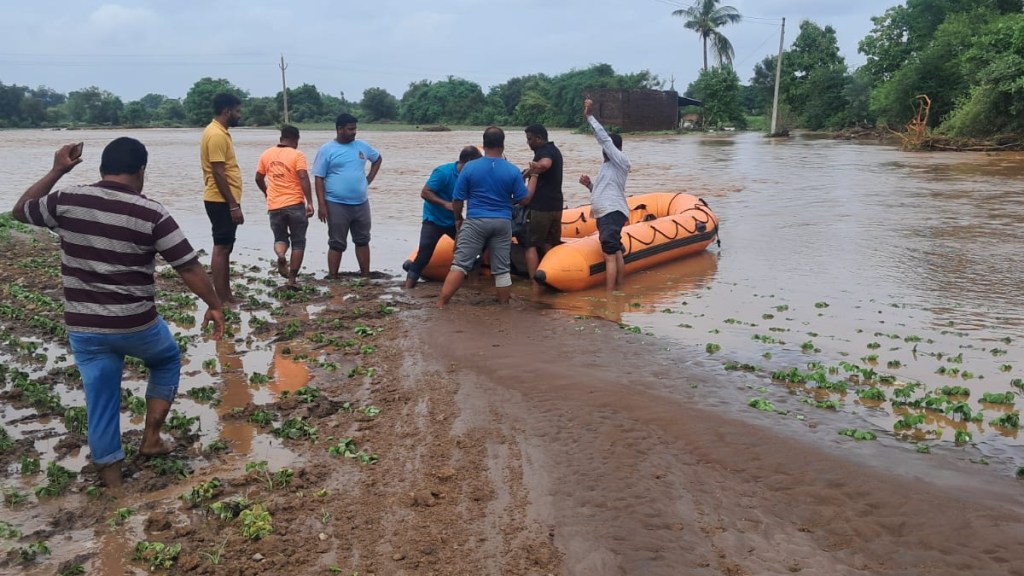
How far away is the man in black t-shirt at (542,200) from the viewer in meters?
7.88

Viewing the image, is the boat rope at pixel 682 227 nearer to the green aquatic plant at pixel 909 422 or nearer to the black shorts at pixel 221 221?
the black shorts at pixel 221 221

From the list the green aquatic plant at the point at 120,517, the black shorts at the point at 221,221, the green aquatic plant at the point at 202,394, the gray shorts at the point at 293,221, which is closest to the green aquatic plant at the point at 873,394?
the green aquatic plant at the point at 202,394

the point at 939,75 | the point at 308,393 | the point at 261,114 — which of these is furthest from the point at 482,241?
Answer: the point at 261,114

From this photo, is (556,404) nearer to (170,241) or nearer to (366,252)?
(170,241)

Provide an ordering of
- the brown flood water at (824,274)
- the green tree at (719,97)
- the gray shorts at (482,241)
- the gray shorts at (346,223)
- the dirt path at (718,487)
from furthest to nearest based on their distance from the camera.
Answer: the green tree at (719,97), the gray shorts at (346,223), the gray shorts at (482,241), the brown flood water at (824,274), the dirt path at (718,487)

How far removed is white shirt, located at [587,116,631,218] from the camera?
27.2 feet

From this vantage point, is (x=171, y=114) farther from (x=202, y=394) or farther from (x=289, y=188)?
(x=202, y=394)

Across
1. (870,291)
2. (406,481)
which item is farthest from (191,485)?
(870,291)

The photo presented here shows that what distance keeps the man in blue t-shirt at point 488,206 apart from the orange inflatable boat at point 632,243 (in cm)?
98

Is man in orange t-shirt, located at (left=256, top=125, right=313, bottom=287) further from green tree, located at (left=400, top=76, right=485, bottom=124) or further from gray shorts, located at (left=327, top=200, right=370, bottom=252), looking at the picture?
green tree, located at (left=400, top=76, right=485, bottom=124)

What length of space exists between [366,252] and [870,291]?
555cm

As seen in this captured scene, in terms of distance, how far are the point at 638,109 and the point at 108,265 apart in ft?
168

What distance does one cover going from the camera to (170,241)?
147 inches

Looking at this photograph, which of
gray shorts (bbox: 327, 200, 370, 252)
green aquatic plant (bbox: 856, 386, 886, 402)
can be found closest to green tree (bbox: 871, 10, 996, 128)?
gray shorts (bbox: 327, 200, 370, 252)
